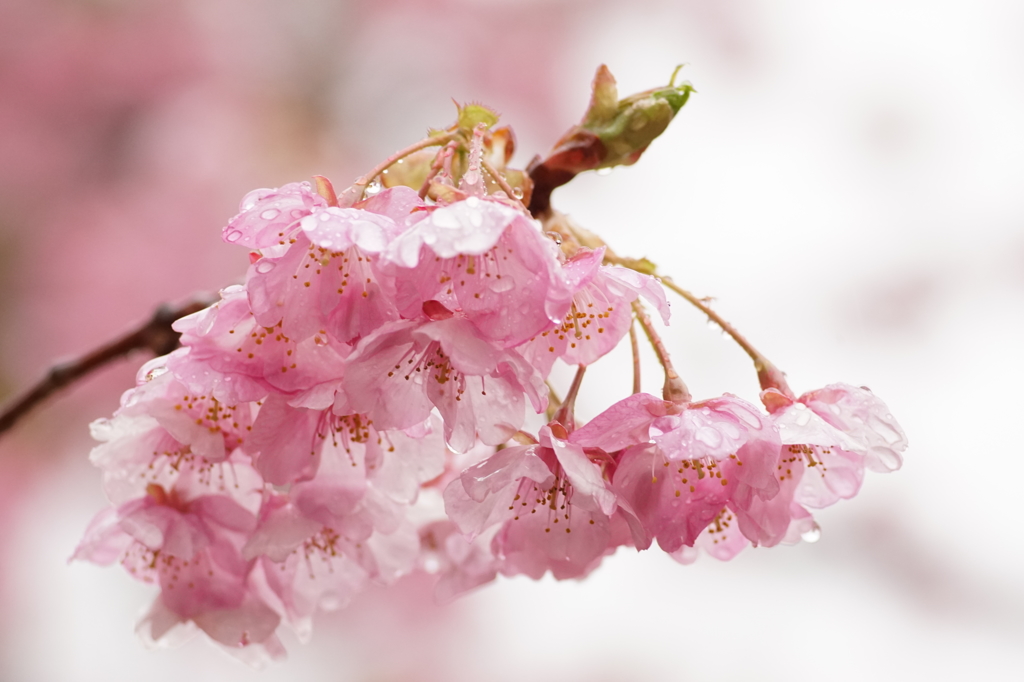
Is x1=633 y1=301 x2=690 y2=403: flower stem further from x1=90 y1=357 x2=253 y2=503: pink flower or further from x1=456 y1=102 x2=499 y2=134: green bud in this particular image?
x1=90 y1=357 x2=253 y2=503: pink flower

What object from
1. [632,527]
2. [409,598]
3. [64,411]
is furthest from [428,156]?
[409,598]

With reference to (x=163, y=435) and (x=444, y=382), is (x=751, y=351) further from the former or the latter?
(x=163, y=435)

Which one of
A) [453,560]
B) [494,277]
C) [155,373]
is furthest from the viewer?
[453,560]

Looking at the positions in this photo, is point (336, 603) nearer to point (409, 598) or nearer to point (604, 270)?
point (604, 270)

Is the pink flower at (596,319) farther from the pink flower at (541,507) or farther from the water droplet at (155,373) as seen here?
the water droplet at (155,373)

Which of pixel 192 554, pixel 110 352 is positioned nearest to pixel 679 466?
pixel 192 554

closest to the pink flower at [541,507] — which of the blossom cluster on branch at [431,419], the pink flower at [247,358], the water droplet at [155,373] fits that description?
the blossom cluster on branch at [431,419]
